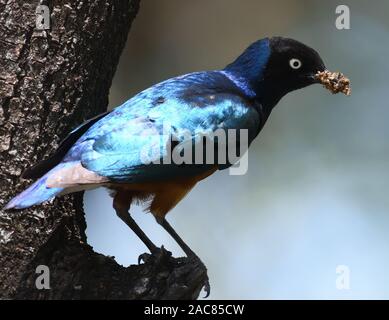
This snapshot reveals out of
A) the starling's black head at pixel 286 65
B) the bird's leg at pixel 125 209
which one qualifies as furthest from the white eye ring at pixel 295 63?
the bird's leg at pixel 125 209

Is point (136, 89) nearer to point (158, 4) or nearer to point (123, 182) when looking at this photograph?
point (158, 4)

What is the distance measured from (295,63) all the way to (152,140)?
1167 millimetres

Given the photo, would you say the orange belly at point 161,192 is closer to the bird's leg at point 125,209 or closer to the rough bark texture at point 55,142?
the bird's leg at point 125,209

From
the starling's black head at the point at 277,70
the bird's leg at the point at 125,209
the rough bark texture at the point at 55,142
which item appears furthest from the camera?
the starling's black head at the point at 277,70

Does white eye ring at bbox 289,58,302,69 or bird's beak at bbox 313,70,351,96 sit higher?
white eye ring at bbox 289,58,302,69

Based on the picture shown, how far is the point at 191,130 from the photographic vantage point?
14.8 feet

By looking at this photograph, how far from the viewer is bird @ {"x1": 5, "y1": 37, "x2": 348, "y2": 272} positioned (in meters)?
4.23

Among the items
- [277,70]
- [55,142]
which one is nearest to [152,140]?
[55,142]

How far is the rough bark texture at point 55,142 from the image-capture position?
421 centimetres

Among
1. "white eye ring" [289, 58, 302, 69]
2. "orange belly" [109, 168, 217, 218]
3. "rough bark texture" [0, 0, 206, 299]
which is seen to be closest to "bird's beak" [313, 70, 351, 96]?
"white eye ring" [289, 58, 302, 69]

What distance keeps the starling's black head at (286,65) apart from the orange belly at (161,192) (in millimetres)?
740

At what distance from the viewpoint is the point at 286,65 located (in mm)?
5176

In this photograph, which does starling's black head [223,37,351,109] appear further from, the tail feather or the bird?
the tail feather

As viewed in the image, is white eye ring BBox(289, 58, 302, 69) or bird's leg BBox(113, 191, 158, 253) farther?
white eye ring BBox(289, 58, 302, 69)
